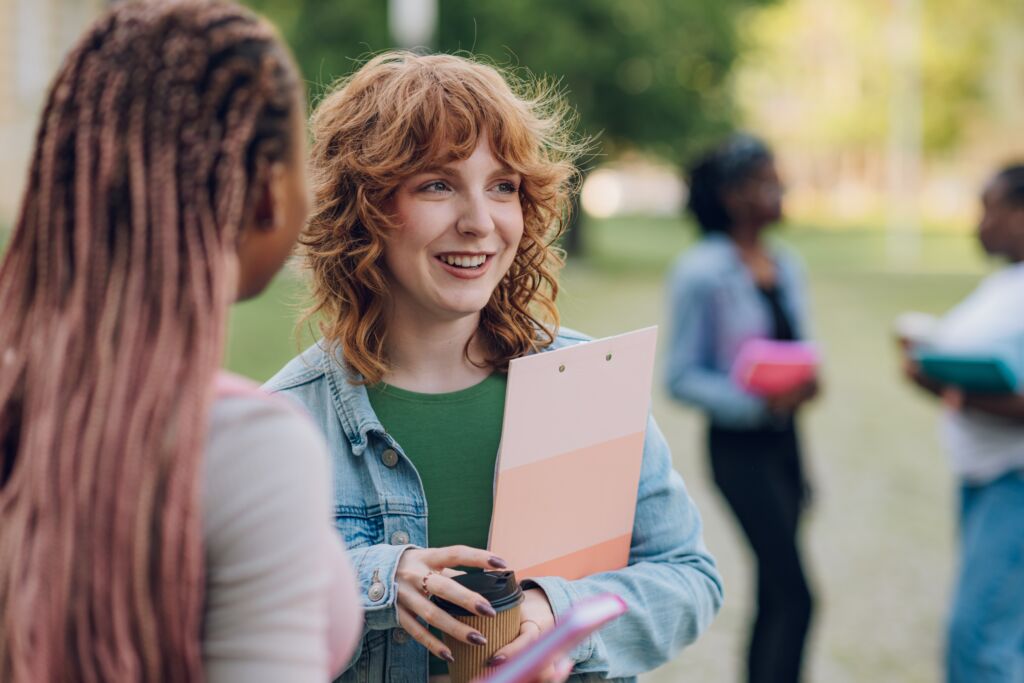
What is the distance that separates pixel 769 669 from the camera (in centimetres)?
414

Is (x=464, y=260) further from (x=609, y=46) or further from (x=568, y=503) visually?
(x=609, y=46)

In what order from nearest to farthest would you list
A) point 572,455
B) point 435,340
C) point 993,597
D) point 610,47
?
point 572,455, point 435,340, point 993,597, point 610,47

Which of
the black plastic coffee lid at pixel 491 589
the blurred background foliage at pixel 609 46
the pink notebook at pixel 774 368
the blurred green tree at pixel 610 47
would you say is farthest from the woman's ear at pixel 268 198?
the blurred green tree at pixel 610 47

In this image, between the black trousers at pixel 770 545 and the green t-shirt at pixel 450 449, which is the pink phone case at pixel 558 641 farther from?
the black trousers at pixel 770 545

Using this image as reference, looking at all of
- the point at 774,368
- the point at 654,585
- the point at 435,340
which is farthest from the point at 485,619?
the point at 774,368

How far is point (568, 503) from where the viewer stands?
6.07 feet

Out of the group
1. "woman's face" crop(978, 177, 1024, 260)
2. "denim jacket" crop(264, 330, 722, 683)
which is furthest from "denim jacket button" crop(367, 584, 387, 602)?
"woman's face" crop(978, 177, 1024, 260)

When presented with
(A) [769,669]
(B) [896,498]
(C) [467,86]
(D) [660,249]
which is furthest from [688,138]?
(C) [467,86]

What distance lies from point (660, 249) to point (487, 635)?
3298cm

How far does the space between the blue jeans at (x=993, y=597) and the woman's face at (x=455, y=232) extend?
2545mm

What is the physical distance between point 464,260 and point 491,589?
0.56 metres

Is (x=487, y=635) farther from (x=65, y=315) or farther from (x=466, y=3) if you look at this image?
(x=466, y=3)

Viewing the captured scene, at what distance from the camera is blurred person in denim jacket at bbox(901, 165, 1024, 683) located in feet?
12.4

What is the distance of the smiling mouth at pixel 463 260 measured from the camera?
1.91 meters
